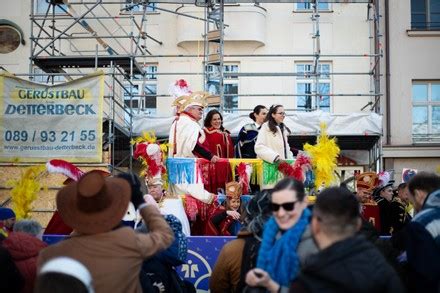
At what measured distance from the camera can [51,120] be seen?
40.6 ft

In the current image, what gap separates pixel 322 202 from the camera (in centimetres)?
370

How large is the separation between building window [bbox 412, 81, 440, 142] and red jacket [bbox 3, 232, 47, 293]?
16376 mm

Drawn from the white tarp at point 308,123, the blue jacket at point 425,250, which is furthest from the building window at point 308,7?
the blue jacket at point 425,250

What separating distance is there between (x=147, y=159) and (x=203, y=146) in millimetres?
993

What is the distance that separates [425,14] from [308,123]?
27.2ft

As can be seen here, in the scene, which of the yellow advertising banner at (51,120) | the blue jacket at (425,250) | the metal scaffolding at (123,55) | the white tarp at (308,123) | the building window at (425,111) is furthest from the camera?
the building window at (425,111)

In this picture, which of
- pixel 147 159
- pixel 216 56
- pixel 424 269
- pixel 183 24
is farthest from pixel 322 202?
pixel 183 24

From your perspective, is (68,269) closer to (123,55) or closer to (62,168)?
(62,168)

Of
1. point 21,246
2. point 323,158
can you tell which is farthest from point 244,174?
point 21,246

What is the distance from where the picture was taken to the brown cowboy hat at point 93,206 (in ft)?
13.7

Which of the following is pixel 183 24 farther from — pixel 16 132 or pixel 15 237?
pixel 15 237

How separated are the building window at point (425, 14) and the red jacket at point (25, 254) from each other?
1701 centimetres

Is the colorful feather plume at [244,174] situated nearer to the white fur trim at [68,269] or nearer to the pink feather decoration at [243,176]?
the pink feather decoration at [243,176]

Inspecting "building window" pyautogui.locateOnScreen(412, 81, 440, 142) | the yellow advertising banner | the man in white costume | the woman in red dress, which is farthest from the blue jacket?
"building window" pyautogui.locateOnScreen(412, 81, 440, 142)
